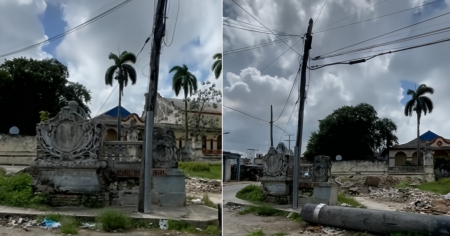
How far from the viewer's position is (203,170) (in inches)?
340

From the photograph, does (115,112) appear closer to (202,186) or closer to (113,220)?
(113,220)

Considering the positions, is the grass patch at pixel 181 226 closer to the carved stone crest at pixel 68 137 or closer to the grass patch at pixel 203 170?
the carved stone crest at pixel 68 137

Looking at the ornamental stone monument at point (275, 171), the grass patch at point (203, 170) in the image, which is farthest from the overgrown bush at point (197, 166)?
the ornamental stone monument at point (275, 171)

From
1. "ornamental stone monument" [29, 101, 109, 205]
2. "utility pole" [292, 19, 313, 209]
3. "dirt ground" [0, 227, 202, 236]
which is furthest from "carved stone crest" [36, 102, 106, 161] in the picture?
"utility pole" [292, 19, 313, 209]

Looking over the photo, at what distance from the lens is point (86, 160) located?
6449mm

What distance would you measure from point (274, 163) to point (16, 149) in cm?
503

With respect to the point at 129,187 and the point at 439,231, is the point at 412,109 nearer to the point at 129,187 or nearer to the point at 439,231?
the point at 439,231

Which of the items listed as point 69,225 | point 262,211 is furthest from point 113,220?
point 262,211

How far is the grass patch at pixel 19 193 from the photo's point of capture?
20.1 ft

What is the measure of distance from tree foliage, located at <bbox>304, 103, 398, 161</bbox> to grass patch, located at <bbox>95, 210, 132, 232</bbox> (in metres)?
3.71

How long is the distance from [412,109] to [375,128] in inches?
31.4

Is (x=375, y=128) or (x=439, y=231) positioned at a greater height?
(x=375, y=128)

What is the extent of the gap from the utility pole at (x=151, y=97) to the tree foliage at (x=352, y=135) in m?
3.00

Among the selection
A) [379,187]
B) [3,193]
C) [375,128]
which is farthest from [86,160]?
[379,187]
